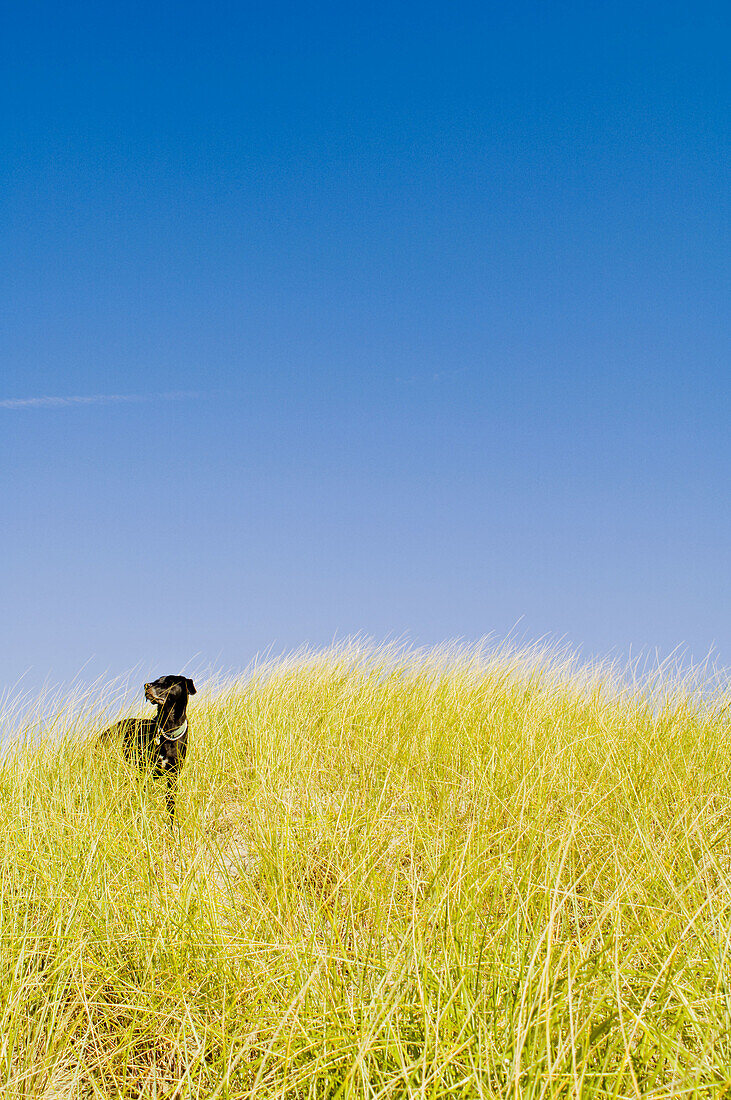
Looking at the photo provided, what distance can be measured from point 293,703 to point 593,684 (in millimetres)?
3470

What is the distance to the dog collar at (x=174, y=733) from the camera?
5641mm

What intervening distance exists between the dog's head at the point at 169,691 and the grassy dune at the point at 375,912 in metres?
0.60

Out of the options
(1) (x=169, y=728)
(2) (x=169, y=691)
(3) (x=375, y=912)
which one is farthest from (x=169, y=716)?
(3) (x=375, y=912)

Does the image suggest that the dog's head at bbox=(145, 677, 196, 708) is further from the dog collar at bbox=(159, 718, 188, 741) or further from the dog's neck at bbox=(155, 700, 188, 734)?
the dog collar at bbox=(159, 718, 188, 741)

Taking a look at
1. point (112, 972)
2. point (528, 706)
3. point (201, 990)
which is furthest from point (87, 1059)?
point (528, 706)

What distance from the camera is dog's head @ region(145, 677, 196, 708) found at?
18.4ft

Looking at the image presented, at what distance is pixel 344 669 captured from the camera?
9.05 metres

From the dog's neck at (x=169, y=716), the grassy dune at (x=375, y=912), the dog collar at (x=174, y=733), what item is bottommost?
the grassy dune at (x=375, y=912)

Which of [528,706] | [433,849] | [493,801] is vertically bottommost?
[433,849]

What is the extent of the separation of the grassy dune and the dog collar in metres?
0.34

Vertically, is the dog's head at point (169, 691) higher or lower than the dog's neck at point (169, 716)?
higher

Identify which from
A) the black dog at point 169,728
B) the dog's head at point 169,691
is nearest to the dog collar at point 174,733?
the black dog at point 169,728

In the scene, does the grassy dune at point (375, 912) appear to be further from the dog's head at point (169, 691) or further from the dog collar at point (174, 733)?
the dog's head at point (169, 691)

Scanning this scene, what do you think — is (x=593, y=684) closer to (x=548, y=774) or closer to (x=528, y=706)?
(x=528, y=706)
